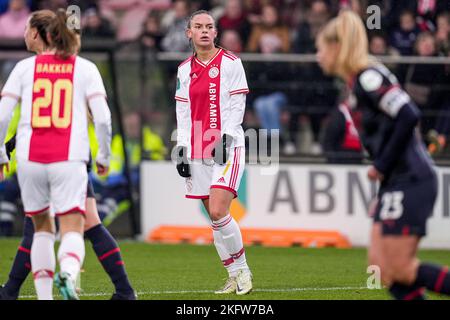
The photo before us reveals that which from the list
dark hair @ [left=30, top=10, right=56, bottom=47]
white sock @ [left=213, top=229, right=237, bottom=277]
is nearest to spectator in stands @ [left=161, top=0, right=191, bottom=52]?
white sock @ [left=213, top=229, right=237, bottom=277]

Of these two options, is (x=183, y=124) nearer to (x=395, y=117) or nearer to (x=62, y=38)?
(x=62, y=38)

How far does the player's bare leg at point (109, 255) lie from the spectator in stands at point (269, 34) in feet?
27.1

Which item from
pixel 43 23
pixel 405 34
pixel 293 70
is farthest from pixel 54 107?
pixel 405 34

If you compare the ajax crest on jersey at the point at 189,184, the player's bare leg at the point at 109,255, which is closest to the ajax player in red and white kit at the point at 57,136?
the player's bare leg at the point at 109,255

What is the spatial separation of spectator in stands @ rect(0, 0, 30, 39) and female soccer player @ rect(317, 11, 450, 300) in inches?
407

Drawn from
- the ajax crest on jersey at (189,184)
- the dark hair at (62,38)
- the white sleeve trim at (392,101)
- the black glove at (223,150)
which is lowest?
the ajax crest on jersey at (189,184)

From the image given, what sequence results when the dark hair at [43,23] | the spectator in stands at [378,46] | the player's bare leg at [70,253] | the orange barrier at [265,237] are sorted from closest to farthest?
Answer: the player's bare leg at [70,253] → the dark hair at [43,23] → the orange barrier at [265,237] → the spectator in stands at [378,46]

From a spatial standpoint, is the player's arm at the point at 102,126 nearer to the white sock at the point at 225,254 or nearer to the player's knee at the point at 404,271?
the player's knee at the point at 404,271

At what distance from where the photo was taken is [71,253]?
722 centimetres

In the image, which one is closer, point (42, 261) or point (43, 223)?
point (42, 261)

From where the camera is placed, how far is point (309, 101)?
14727mm

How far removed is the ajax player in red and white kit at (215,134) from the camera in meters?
9.14

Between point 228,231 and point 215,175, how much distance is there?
1.55 ft

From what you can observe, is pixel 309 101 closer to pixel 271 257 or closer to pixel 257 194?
pixel 257 194
